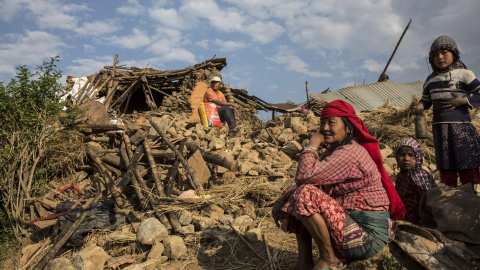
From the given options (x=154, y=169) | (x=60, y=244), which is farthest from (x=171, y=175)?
(x=60, y=244)

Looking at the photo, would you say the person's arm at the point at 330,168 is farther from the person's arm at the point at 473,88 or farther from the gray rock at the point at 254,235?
the person's arm at the point at 473,88

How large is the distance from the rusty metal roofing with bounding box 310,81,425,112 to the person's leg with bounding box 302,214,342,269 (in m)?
8.23

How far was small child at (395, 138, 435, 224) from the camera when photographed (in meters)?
3.03

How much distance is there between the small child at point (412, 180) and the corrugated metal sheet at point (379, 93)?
6.92 metres

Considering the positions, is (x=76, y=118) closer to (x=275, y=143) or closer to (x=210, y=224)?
(x=210, y=224)

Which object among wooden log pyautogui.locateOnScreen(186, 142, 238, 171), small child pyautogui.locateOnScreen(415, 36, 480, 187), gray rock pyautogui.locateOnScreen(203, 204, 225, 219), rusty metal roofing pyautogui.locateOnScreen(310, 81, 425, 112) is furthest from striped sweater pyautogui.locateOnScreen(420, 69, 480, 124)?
rusty metal roofing pyautogui.locateOnScreen(310, 81, 425, 112)

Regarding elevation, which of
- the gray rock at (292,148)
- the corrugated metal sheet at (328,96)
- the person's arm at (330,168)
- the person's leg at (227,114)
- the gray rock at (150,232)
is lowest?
the gray rock at (150,232)

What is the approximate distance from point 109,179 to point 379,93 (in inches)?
354

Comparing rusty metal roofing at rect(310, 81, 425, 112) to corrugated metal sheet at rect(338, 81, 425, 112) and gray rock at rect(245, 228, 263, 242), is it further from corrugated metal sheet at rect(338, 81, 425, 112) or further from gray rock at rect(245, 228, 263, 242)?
gray rock at rect(245, 228, 263, 242)

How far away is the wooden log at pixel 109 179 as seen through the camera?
15.2ft

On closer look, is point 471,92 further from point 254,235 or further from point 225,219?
point 225,219

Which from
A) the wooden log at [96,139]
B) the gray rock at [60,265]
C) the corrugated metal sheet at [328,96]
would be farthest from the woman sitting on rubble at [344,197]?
the corrugated metal sheet at [328,96]

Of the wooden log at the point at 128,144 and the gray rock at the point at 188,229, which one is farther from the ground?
the wooden log at the point at 128,144

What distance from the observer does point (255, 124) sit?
12148mm
